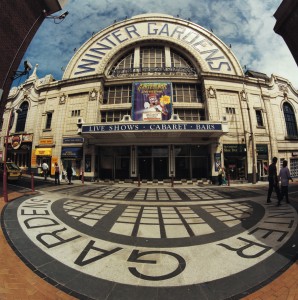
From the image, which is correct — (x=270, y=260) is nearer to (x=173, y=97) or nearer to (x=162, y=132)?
(x=162, y=132)

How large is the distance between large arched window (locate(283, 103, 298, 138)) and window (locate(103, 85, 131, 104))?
20.2 m

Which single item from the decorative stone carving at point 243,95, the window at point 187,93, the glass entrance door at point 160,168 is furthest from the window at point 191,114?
the glass entrance door at point 160,168

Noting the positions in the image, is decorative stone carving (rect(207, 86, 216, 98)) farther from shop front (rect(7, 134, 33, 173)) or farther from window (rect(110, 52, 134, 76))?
shop front (rect(7, 134, 33, 173))

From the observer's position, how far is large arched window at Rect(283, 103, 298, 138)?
71.4ft

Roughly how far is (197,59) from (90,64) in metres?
13.6

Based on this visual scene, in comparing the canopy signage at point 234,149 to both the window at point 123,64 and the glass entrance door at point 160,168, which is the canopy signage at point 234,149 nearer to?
the glass entrance door at point 160,168

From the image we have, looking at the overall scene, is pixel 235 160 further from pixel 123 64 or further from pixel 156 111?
pixel 123 64

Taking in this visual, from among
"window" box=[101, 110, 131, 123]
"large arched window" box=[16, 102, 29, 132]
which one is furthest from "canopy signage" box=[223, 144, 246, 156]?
"large arched window" box=[16, 102, 29, 132]

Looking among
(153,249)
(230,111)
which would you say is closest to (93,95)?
(230,111)

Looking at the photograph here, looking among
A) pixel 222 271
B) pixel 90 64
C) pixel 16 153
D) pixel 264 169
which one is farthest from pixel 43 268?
pixel 16 153

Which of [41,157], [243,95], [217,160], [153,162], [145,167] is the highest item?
[243,95]

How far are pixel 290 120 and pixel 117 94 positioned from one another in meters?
22.4

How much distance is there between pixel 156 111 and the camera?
18.8m

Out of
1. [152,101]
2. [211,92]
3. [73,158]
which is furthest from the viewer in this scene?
[211,92]
